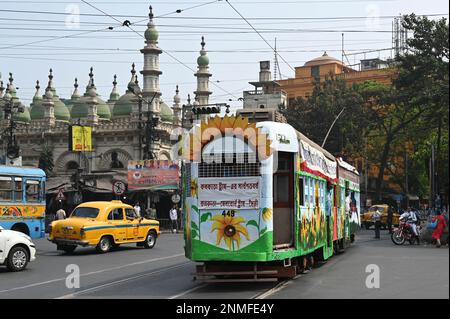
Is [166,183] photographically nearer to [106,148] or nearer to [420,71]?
[420,71]

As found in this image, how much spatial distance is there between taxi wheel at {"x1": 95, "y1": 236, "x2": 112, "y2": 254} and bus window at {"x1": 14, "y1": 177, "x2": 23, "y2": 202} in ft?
10.1

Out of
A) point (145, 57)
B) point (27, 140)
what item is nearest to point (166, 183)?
point (145, 57)

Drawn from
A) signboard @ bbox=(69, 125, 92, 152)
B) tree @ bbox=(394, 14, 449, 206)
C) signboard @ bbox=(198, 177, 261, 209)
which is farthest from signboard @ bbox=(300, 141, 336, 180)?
signboard @ bbox=(69, 125, 92, 152)

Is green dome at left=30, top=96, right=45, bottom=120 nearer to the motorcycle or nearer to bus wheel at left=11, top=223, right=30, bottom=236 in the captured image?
bus wheel at left=11, top=223, right=30, bottom=236

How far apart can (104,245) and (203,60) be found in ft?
175

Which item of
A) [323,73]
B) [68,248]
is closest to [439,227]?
[68,248]

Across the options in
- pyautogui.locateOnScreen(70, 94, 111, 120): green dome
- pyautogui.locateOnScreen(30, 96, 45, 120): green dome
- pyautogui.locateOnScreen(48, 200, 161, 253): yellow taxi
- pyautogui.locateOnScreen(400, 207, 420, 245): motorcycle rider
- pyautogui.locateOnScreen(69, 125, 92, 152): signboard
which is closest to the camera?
pyautogui.locateOnScreen(48, 200, 161, 253): yellow taxi

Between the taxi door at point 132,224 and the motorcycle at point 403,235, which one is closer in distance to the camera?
the taxi door at point 132,224

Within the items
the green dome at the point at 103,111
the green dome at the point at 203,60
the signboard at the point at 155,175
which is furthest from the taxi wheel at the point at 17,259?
the green dome at the point at 103,111

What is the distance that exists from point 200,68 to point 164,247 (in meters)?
51.0

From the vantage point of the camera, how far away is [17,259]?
53.0ft

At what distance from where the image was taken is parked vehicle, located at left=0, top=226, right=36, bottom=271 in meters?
15.8

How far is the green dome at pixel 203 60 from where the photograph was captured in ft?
239

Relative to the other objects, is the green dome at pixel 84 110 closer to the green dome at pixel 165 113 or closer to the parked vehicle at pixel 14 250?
the green dome at pixel 165 113
